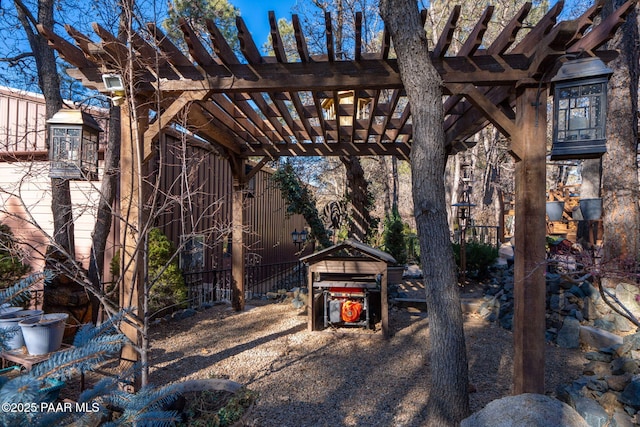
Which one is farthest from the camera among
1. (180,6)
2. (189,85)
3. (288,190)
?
(180,6)

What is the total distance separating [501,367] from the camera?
3.83 m

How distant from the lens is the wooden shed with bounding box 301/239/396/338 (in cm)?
486

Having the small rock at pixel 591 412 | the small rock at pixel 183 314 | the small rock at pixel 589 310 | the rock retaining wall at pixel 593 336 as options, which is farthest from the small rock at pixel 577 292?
the small rock at pixel 183 314

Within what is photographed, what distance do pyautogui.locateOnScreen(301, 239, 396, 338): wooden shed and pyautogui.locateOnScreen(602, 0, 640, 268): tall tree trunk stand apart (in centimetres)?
364

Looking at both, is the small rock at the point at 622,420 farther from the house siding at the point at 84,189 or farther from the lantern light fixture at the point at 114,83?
the lantern light fixture at the point at 114,83

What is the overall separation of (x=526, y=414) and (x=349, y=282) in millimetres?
2926

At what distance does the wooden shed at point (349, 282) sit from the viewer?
15.9ft

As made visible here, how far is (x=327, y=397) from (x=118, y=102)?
10.9ft

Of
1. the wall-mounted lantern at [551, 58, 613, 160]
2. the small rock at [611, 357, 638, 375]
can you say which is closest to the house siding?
the wall-mounted lantern at [551, 58, 613, 160]

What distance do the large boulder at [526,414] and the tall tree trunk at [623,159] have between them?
439 centimetres

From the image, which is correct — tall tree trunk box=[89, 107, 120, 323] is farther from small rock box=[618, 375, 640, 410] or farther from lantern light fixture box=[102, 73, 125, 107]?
small rock box=[618, 375, 640, 410]

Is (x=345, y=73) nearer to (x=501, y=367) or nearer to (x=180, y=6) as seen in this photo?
(x=501, y=367)

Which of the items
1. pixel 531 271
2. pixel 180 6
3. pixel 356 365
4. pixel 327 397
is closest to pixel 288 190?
pixel 356 365

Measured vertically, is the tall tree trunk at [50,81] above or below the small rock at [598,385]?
above
